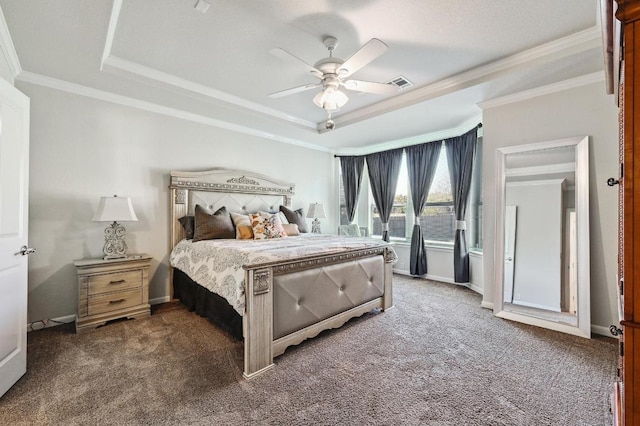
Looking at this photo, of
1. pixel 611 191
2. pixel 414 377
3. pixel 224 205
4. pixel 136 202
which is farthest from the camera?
pixel 224 205

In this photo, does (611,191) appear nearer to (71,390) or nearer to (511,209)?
(511,209)

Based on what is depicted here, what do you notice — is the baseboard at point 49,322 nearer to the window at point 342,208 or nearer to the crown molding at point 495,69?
the crown molding at point 495,69

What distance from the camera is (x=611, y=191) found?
2.56 meters

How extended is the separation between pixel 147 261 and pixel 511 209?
4219 millimetres

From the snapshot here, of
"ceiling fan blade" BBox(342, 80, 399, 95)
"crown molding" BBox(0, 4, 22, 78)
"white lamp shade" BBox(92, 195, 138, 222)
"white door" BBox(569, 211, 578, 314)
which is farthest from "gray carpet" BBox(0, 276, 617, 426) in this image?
"crown molding" BBox(0, 4, 22, 78)

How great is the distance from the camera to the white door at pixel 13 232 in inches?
68.4

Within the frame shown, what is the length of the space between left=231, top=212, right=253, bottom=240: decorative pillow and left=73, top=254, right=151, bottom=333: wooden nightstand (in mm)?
1057

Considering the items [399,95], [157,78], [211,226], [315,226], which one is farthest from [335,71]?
[315,226]

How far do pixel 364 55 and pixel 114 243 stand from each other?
10.6 ft

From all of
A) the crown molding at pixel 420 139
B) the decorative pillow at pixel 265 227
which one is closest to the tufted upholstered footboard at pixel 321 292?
the decorative pillow at pixel 265 227

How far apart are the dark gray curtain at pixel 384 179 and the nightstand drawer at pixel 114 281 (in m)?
4.15

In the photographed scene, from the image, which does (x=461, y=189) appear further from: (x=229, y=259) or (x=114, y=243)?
(x=114, y=243)

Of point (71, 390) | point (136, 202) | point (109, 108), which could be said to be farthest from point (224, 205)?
point (71, 390)

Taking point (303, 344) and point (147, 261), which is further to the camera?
point (147, 261)
